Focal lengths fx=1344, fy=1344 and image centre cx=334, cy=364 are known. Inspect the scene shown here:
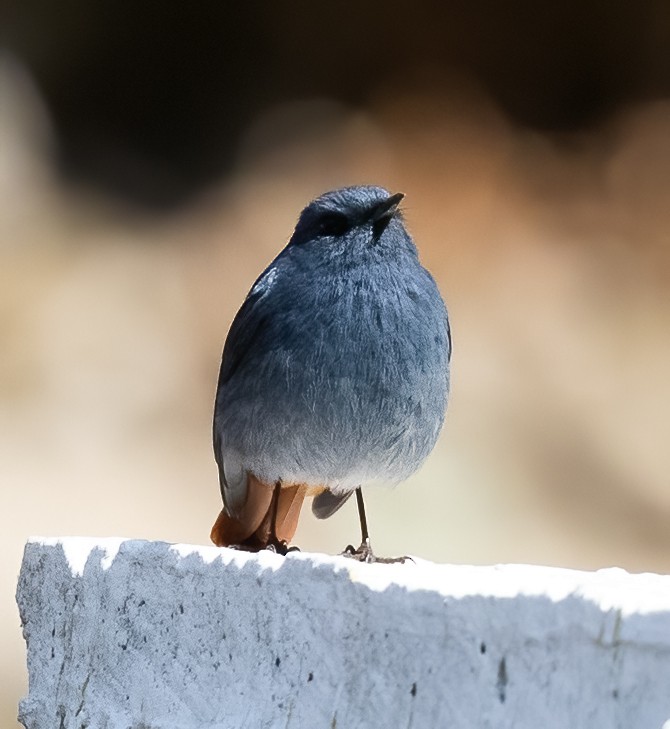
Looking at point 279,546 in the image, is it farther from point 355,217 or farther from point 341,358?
point 355,217

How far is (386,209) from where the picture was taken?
3.43m

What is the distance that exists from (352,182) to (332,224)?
5.21 m

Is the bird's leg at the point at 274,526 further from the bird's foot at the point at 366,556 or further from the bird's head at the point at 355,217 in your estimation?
the bird's head at the point at 355,217

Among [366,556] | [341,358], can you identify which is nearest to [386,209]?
[341,358]

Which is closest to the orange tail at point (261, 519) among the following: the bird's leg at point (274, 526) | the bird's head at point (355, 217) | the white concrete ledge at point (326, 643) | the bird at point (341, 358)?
the bird's leg at point (274, 526)

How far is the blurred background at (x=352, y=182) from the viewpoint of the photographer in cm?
800

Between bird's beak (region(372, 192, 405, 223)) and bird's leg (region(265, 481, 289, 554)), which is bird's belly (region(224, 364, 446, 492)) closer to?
bird's leg (region(265, 481, 289, 554))

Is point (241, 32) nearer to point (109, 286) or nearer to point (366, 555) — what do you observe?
point (109, 286)

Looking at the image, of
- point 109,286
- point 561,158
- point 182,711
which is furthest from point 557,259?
point 182,711

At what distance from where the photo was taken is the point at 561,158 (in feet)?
28.1

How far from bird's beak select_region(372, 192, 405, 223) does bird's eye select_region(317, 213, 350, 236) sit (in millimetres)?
83

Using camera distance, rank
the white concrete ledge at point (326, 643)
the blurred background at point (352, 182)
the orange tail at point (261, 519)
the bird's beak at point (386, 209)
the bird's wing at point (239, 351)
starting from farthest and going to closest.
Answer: the blurred background at point (352, 182), the orange tail at point (261, 519), the bird's wing at point (239, 351), the bird's beak at point (386, 209), the white concrete ledge at point (326, 643)

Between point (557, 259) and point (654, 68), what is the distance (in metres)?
1.32

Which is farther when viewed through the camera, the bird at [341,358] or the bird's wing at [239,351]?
the bird's wing at [239,351]
